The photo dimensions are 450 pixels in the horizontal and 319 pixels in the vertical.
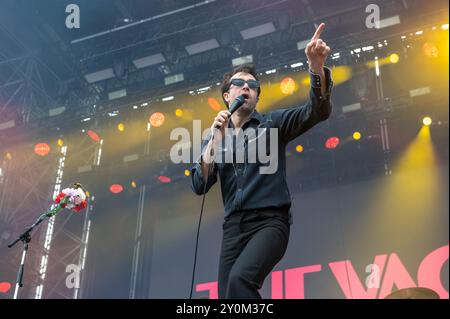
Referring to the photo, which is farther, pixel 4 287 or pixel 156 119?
pixel 156 119

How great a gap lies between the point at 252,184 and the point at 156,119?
7.21 metres

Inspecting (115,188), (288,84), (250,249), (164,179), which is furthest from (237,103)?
(115,188)

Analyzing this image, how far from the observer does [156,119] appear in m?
9.50

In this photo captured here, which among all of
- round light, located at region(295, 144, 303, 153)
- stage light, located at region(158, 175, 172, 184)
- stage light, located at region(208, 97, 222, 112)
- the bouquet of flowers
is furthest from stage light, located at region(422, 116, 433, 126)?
the bouquet of flowers

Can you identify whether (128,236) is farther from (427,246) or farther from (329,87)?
(329,87)

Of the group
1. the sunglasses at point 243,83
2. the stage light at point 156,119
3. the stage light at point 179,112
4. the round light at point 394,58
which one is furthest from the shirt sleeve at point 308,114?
the stage light at point 156,119

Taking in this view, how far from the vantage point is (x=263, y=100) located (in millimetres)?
9367

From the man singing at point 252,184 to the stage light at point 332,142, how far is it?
692 cm

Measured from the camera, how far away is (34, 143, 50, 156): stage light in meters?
9.67

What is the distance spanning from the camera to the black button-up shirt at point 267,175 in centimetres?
243

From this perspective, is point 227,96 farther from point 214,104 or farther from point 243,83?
point 214,104

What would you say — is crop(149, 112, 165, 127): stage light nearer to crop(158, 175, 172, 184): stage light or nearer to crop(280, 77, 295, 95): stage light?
crop(158, 175, 172, 184): stage light
